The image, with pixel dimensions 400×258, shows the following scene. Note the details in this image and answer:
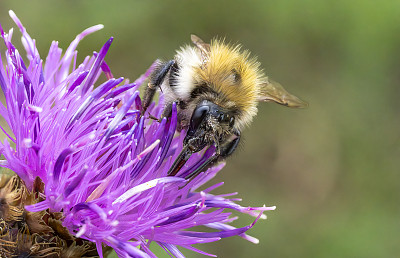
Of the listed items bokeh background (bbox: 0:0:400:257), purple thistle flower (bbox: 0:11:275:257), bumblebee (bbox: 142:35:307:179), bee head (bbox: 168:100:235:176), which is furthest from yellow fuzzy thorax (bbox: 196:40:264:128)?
bokeh background (bbox: 0:0:400:257)

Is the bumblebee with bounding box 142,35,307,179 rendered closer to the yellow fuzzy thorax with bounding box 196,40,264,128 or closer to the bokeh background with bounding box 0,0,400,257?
the yellow fuzzy thorax with bounding box 196,40,264,128

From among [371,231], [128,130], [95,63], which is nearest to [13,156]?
[128,130]

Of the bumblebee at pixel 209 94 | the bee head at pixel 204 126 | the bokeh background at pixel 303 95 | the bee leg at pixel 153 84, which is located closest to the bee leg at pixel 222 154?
the bumblebee at pixel 209 94

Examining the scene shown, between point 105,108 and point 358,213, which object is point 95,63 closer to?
point 105,108

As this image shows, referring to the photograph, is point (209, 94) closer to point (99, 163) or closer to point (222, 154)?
point (222, 154)

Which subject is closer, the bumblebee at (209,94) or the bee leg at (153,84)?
the bumblebee at (209,94)

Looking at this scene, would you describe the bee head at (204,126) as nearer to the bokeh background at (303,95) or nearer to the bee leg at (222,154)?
the bee leg at (222,154)

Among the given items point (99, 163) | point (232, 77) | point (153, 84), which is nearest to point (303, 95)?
point (232, 77)

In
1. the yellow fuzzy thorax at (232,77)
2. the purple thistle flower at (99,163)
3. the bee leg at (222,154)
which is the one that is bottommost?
the purple thistle flower at (99,163)
